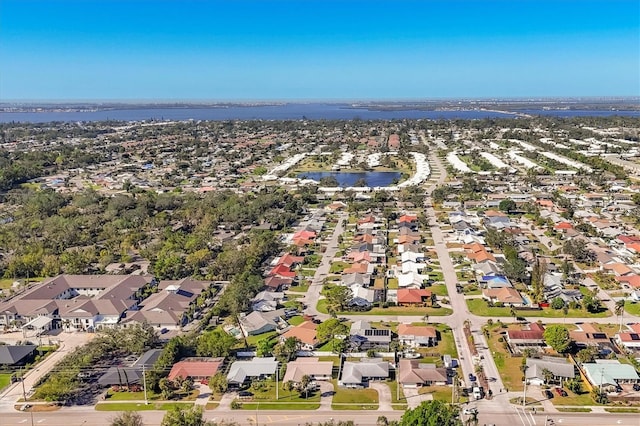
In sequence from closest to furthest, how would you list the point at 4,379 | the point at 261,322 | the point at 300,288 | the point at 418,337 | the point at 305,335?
the point at 4,379, the point at 418,337, the point at 305,335, the point at 261,322, the point at 300,288

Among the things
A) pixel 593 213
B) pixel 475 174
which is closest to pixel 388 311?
pixel 593 213

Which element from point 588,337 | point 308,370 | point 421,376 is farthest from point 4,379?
point 588,337

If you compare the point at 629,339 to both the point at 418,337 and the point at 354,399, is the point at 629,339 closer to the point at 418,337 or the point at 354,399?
the point at 418,337

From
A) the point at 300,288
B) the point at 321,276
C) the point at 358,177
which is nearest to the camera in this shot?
the point at 300,288

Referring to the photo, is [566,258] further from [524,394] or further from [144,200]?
[144,200]

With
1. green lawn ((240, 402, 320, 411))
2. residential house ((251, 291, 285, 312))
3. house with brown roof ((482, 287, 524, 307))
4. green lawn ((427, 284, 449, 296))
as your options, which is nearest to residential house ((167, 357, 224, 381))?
green lawn ((240, 402, 320, 411))

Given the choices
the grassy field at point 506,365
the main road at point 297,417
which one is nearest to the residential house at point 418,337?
the grassy field at point 506,365

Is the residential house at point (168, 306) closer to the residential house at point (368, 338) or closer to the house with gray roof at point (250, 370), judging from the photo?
the house with gray roof at point (250, 370)

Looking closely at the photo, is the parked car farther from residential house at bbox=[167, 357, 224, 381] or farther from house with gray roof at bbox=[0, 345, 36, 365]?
house with gray roof at bbox=[0, 345, 36, 365]
